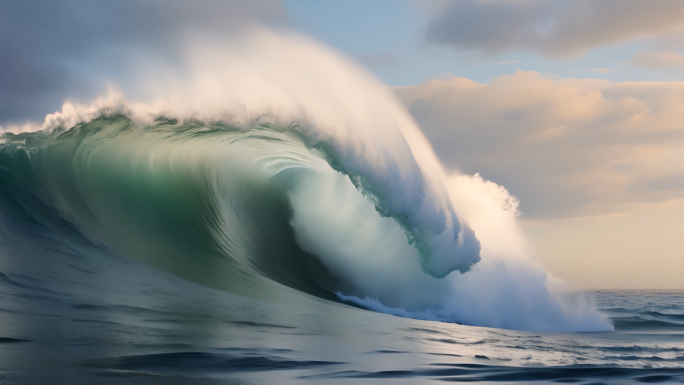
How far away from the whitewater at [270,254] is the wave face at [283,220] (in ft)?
0.14

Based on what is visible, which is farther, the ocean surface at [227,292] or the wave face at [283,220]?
the wave face at [283,220]

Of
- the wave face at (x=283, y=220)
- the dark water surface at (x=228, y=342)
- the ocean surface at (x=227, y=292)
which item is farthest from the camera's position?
the wave face at (x=283, y=220)

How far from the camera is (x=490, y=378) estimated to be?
3.88 metres

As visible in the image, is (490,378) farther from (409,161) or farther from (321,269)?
(321,269)

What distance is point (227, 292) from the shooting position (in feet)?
26.1

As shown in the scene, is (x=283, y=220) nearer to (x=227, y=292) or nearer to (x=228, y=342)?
(x=227, y=292)

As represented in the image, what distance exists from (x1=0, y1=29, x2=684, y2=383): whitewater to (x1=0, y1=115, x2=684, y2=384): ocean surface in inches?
1.5

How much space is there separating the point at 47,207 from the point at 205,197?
3292 millimetres

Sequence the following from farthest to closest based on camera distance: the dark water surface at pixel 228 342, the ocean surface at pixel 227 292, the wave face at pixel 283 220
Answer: the wave face at pixel 283 220
the ocean surface at pixel 227 292
the dark water surface at pixel 228 342

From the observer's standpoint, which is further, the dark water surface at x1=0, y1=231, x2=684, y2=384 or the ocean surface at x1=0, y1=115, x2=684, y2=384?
the ocean surface at x1=0, y1=115, x2=684, y2=384

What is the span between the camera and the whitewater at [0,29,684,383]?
14.9 ft

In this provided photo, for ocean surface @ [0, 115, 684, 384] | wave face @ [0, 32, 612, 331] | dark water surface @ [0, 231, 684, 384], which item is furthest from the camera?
wave face @ [0, 32, 612, 331]

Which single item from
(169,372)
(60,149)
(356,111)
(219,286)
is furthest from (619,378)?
(60,149)

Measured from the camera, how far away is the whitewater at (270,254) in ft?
14.9
